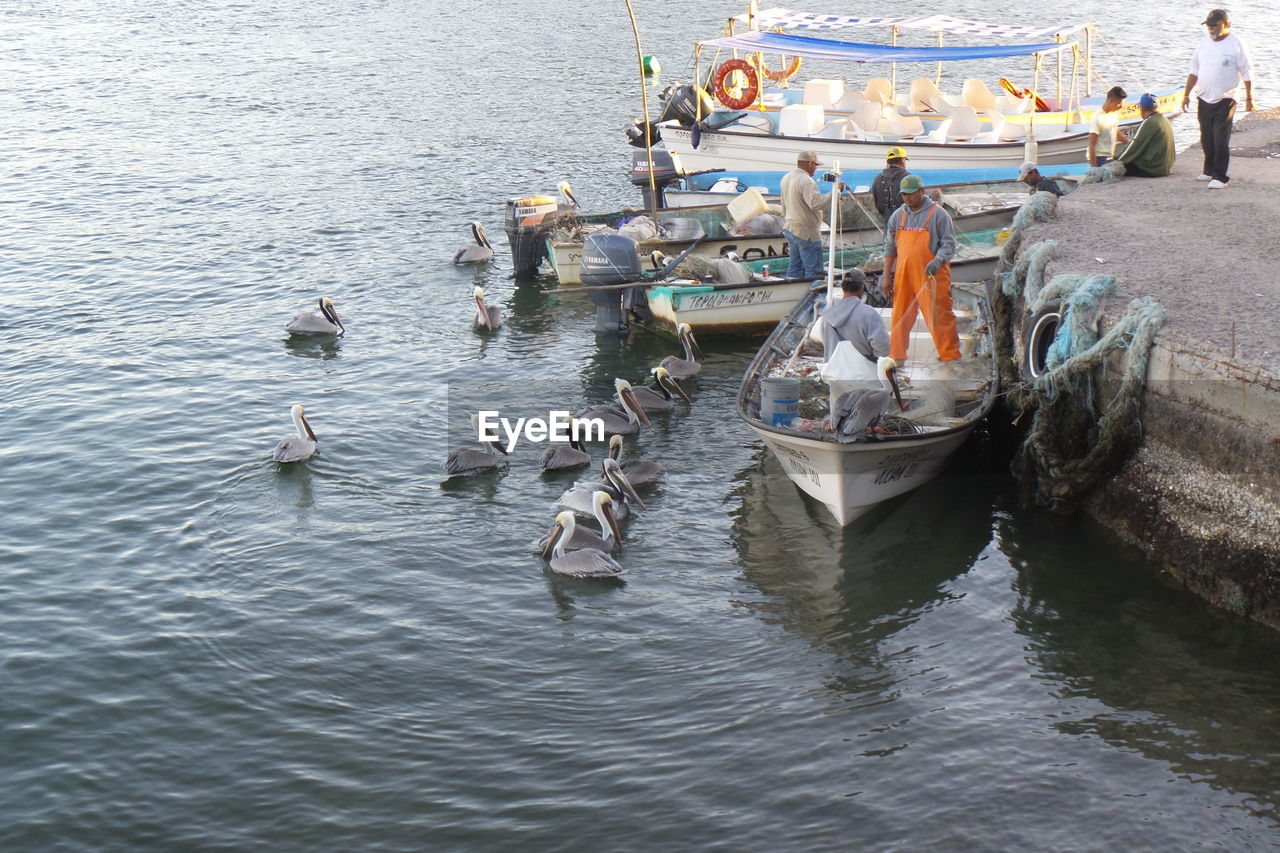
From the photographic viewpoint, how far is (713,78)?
26.1 metres

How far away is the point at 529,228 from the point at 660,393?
6.01m

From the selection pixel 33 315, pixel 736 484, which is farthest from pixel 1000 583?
pixel 33 315

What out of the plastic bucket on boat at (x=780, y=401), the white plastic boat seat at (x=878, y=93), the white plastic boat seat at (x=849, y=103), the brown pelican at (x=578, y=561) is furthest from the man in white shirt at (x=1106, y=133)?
the brown pelican at (x=578, y=561)

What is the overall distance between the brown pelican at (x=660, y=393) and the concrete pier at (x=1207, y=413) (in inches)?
196

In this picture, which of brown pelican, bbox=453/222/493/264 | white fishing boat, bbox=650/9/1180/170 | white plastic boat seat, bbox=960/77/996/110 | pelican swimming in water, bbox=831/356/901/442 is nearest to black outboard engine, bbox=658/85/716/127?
white fishing boat, bbox=650/9/1180/170

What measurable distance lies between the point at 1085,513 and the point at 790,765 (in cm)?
527

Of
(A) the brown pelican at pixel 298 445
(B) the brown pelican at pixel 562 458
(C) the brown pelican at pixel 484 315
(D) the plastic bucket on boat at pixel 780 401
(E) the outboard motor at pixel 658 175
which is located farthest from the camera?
(E) the outboard motor at pixel 658 175

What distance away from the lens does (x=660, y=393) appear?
16469 millimetres

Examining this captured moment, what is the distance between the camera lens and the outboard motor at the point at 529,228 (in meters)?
21.2

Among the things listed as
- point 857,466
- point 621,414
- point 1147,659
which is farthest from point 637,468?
point 1147,659

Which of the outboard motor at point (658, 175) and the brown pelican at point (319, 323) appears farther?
the outboard motor at point (658, 175)

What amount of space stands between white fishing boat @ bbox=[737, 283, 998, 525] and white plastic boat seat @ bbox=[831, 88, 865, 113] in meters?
12.6

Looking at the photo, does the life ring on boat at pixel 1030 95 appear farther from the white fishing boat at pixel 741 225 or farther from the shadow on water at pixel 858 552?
the shadow on water at pixel 858 552

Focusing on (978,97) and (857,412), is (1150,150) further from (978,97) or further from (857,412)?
(978,97)
